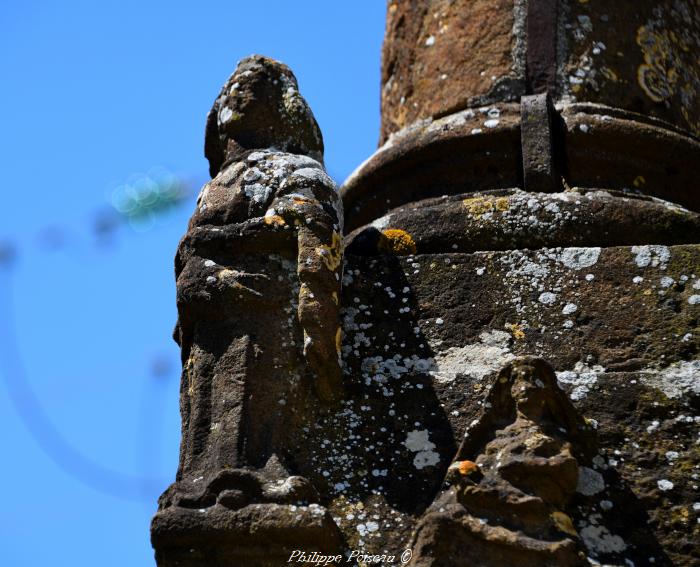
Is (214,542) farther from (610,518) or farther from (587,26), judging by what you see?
(587,26)

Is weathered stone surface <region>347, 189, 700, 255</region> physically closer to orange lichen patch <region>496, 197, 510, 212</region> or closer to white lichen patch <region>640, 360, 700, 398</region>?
orange lichen patch <region>496, 197, 510, 212</region>

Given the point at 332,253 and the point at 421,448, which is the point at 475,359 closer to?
Answer: the point at 421,448

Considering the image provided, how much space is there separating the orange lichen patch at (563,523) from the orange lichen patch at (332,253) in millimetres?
1001

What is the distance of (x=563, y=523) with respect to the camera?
362cm

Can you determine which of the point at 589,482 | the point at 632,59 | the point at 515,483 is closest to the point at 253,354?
the point at 515,483

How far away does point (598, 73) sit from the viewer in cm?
540

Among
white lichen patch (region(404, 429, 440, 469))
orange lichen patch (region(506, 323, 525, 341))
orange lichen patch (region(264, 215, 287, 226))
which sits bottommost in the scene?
white lichen patch (region(404, 429, 440, 469))

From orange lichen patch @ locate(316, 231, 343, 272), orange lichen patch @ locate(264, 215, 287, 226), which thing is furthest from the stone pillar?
orange lichen patch @ locate(264, 215, 287, 226)

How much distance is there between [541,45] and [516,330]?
1536 millimetres

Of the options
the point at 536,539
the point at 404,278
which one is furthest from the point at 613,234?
the point at 536,539

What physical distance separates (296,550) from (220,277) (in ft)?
2.90

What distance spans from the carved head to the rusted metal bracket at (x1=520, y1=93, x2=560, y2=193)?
673mm

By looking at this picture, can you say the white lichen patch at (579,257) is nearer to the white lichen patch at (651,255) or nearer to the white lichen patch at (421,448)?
the white lichen patch at (651,255)

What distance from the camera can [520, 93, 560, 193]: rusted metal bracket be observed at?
488 cm
